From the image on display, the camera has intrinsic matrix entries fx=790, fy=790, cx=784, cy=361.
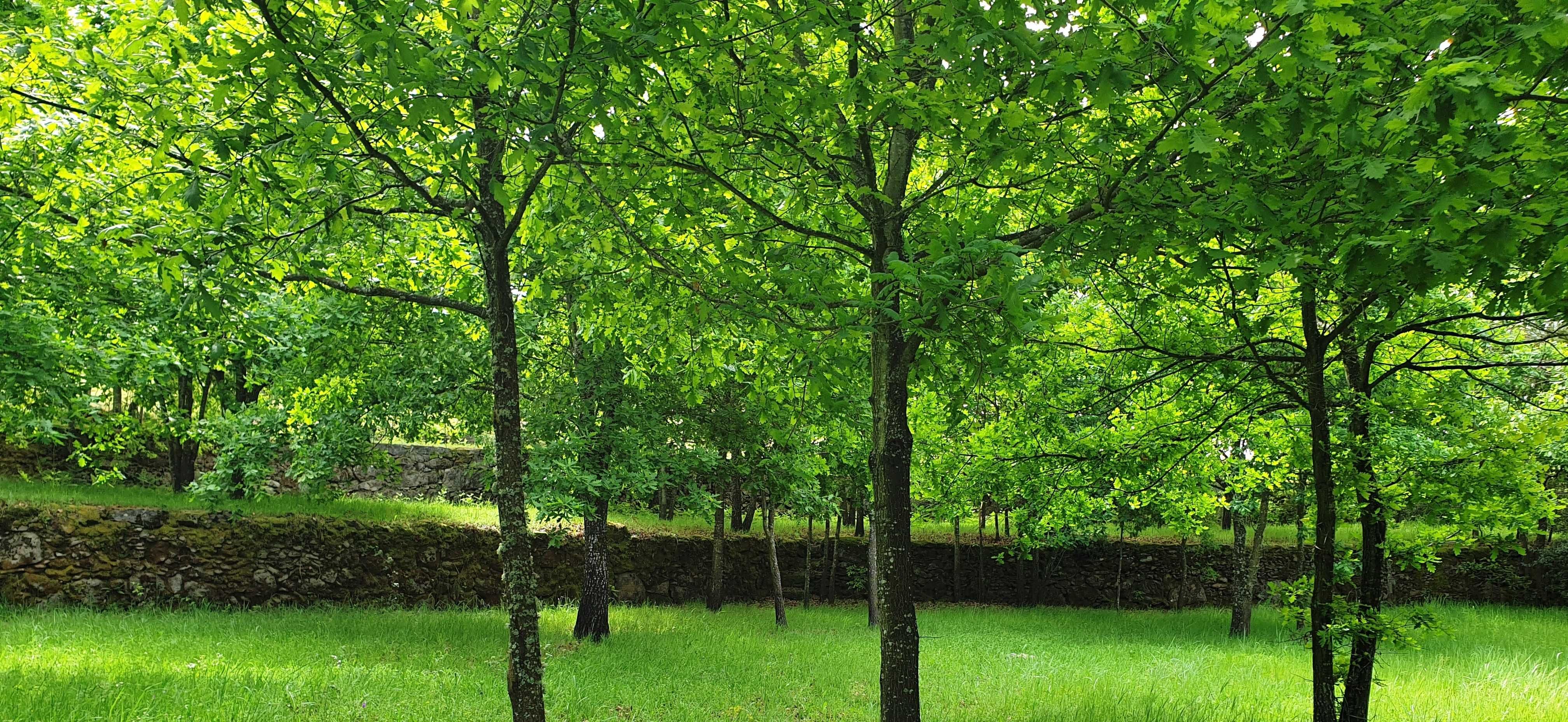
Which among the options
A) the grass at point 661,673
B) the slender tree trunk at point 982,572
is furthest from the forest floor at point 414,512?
the grass at point 661,673

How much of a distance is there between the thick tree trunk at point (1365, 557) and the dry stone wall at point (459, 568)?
13.4 feet

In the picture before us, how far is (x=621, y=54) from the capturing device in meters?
3.20

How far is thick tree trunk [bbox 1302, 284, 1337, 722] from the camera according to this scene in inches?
222

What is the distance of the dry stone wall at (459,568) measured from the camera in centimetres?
1163

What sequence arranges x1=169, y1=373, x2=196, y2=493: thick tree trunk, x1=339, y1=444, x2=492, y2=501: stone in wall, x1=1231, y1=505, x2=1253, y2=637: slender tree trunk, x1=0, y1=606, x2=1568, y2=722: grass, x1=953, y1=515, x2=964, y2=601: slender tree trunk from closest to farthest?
1. x1=0, y1=606, x2=1568, y2=722: grass
2. x1=169, y1=373, x2=196, y2=493: thick tree trunk
3. x1=1231, y1=505, x2=1253, y2=637: slender tree trunk
4. x1=339, y1=444, x2=492, y2=501: stone in wall
5. x1=953, y1=515, x2=964, y2=601: slender tree trunk

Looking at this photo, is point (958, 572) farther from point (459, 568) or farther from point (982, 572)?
point (459, 568)

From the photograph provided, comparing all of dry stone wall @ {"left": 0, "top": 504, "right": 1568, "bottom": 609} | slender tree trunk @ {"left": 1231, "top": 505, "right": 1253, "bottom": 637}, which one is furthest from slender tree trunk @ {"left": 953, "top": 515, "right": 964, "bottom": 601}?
slender tree trunk @ {"left": 1231, "top": 505, "right": 1253, "bottom": 637}

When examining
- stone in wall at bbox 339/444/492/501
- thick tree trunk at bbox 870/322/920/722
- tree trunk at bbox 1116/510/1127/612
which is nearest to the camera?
thick tree trunk at bbox 870/322/920/722

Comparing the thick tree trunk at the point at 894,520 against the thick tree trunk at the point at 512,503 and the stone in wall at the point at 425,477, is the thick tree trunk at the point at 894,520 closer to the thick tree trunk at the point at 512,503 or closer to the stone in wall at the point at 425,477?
the thick tree trunk at the point at 512,503

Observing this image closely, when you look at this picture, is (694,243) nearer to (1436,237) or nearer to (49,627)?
(1436,237)

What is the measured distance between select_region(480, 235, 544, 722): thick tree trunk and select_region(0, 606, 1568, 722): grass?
Answer: 3.08m

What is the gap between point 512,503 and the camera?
4430mm

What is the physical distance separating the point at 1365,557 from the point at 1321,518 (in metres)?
0.59

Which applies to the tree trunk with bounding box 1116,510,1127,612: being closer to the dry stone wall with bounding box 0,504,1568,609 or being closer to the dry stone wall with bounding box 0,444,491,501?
the dry stone wall with bounding box 0,504,1568,609
